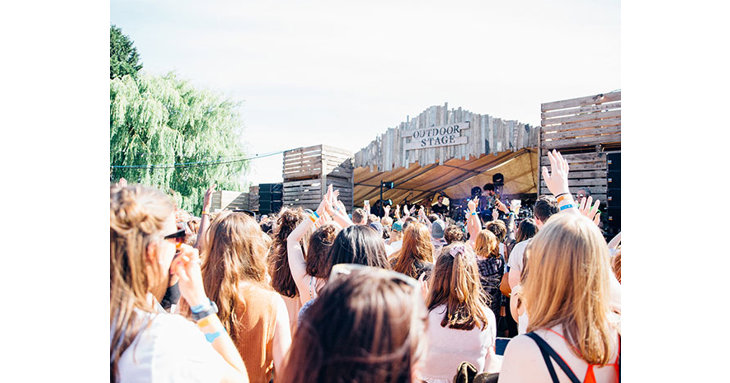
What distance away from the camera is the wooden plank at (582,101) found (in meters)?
8.18

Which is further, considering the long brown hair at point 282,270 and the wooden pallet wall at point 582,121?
the wooden pallet wall at point 582,121

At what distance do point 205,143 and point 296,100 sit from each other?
917 cm

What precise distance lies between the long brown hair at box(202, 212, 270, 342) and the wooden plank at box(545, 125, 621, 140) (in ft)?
26.0

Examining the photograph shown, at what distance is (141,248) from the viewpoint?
1191 millimetres

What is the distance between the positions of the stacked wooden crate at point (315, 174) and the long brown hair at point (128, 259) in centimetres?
A: 1193

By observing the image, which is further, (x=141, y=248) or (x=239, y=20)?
(x=239, y=20)

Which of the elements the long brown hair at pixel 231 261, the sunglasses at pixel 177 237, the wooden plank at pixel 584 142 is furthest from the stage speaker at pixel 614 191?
the sunglasses at pixel 177 237

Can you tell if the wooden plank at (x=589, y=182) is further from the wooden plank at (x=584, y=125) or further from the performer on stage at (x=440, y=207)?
the performer on stage at (x=440, y=207)

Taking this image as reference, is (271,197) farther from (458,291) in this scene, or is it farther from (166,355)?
(166,355)

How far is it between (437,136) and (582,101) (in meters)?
4.12
